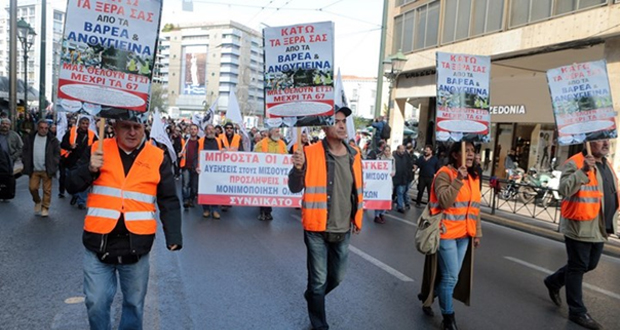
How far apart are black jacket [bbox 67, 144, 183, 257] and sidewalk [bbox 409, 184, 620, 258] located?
8328 millimetres

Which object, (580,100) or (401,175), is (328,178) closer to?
(580,100)

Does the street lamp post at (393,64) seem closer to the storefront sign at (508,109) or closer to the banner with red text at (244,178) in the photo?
the storefront sign at (508,109)

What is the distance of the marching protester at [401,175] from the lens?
12.3 meters

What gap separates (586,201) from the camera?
499 centimetres

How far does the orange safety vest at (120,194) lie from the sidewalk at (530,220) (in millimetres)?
8529

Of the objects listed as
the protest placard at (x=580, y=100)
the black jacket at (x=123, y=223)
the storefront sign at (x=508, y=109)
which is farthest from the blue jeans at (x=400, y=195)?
the black jacket at (x=123, y=223)

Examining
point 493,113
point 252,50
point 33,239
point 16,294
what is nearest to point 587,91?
point 16,294

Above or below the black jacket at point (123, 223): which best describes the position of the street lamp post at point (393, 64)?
above

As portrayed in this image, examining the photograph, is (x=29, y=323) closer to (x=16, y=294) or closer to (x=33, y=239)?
(x=16, y=294)

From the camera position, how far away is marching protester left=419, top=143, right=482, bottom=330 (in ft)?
14.4

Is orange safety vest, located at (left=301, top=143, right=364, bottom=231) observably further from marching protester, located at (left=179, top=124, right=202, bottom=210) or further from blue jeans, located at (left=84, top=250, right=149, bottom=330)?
marching protester, located at (left=179, top=124, right=202, bottom=210)

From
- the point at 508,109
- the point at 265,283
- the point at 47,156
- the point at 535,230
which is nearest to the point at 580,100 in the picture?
the point at 265,283

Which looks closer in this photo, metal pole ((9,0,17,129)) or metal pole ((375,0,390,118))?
metal pole ((9,0,17,129))

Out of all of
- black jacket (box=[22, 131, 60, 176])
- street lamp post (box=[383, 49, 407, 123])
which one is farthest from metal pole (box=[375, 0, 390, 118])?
black jacket (box=[22, 131, 60, 176])
